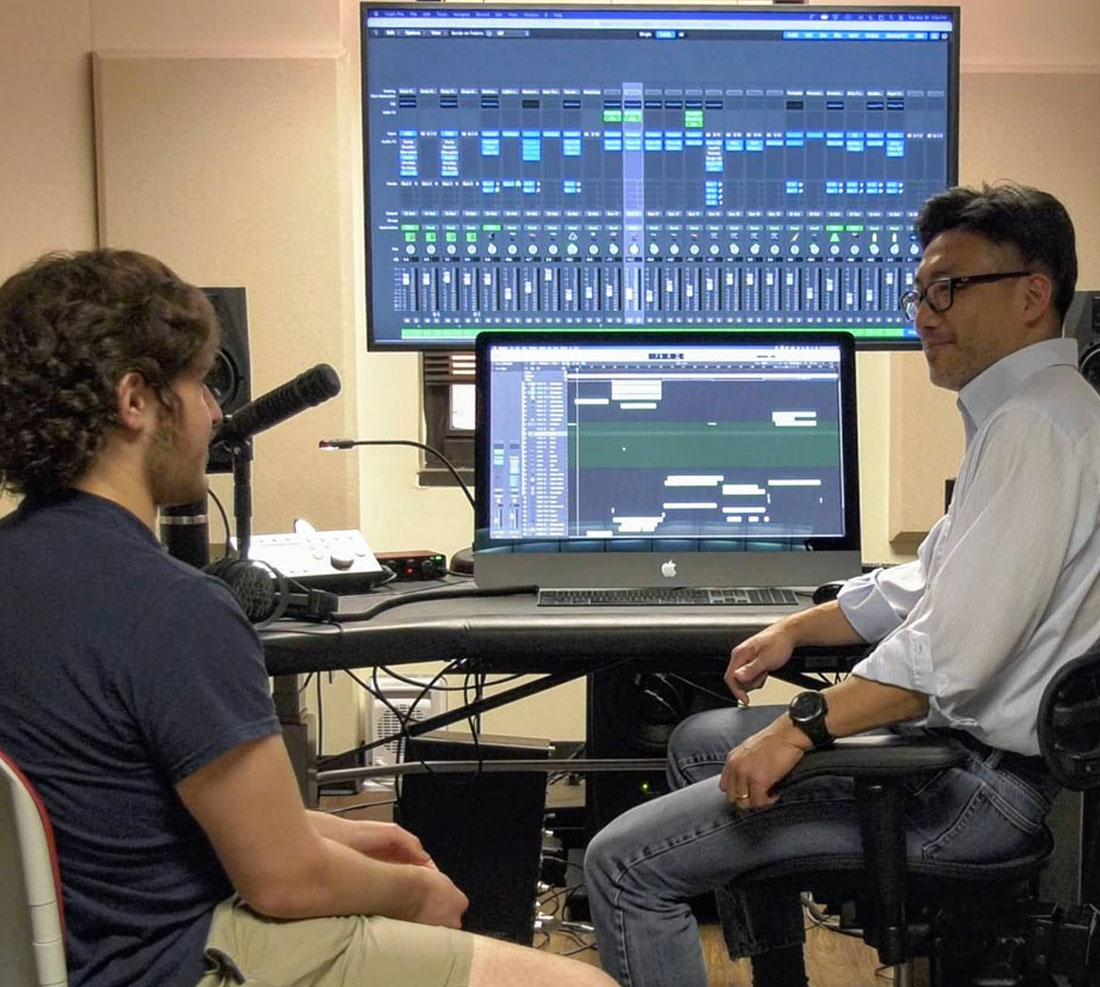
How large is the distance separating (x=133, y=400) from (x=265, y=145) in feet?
6.54

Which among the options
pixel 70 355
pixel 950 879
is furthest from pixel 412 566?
pixel 70 355

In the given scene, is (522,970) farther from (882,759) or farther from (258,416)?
(258,416)

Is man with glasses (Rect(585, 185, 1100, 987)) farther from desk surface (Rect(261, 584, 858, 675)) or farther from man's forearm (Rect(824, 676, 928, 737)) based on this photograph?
desk surface (Rect(261, 584, 858, 675))

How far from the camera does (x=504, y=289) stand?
2516 mm

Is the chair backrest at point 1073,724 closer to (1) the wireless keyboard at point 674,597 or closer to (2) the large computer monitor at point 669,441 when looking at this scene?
(1) the wireless keyboard at point 674,597

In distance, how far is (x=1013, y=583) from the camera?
1477 mm

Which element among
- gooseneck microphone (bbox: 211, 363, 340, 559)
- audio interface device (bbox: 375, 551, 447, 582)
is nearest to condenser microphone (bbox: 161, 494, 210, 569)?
gooseneck microphone (bbox: 211, 363, 340, 559)

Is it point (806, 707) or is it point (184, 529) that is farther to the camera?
point (184, 529)

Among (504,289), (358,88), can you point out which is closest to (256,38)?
(358,88)

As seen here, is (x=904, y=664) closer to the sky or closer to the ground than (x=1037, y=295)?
closer to the ground

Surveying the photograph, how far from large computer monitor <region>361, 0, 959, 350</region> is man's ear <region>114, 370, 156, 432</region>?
4.46 feet

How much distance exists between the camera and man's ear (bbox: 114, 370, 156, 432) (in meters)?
1.14

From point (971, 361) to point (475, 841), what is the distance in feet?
4.50

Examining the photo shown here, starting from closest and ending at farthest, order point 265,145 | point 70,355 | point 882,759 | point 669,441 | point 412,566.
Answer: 1. point 70,355
2. point 882,759
3. point 669,441
4. point 412,566
5. point 265,145
